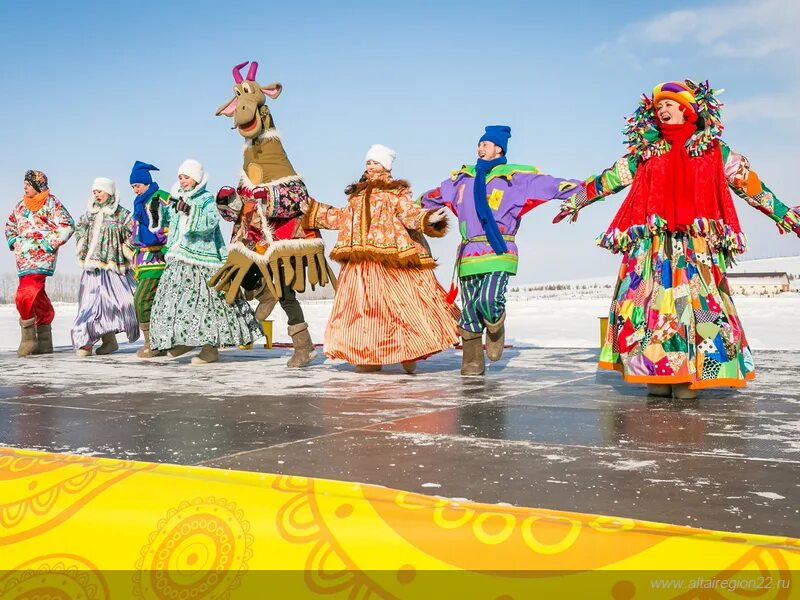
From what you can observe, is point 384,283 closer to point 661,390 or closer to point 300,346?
point 300,346

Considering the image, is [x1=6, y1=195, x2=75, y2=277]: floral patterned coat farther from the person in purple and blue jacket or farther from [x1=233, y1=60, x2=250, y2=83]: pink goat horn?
the person in purple and blue jacket

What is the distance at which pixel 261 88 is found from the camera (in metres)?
7.62

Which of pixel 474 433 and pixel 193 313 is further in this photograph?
pixel 193 313

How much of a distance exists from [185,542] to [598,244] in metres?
3.84

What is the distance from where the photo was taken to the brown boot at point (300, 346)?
7734 millimetres

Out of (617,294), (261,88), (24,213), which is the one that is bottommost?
(617,294)

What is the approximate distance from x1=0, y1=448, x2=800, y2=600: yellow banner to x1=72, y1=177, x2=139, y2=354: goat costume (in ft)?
25.3

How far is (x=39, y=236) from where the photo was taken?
9.73 metres

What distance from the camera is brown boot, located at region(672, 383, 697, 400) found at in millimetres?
5020

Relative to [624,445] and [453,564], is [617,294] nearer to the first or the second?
[624,445]

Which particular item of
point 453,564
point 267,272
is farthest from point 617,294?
point 453,564

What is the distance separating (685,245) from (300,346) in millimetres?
3797

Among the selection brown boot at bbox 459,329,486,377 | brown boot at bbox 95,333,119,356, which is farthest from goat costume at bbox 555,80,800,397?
brown boot at bbox 95,333,119,356

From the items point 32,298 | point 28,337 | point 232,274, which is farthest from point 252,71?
point 28,337
